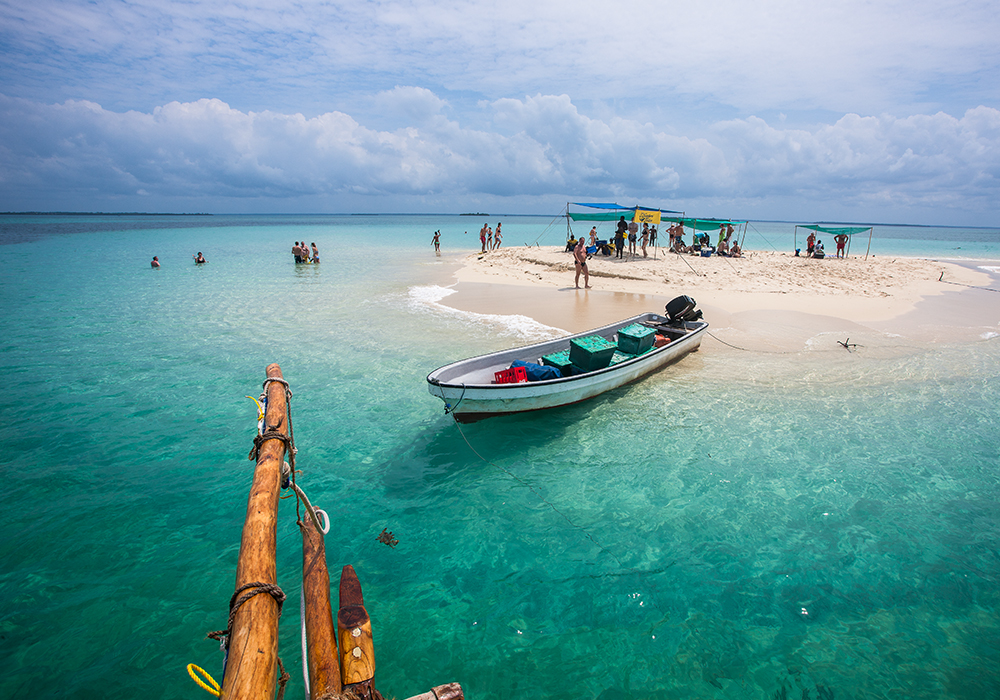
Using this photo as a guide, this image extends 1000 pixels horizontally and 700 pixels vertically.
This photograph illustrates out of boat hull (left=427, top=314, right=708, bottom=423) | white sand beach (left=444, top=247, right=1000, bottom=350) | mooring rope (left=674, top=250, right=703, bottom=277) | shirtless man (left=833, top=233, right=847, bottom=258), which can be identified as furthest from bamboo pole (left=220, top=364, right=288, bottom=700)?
shirtless man (left=833, top=233, right=847, bottom=258)

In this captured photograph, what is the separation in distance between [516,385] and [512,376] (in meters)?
0.75

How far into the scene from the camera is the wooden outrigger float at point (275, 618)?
2381mm

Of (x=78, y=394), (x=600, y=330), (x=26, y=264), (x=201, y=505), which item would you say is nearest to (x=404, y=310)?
(x=600, y=330)

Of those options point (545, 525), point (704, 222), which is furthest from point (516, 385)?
point (704, 222)

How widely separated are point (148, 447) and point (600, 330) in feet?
35.3

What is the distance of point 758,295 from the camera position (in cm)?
2194

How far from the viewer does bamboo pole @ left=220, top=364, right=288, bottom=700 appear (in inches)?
89.7

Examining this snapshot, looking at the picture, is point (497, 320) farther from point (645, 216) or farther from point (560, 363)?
point (645, 216)

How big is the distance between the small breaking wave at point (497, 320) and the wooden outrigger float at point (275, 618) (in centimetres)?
1104

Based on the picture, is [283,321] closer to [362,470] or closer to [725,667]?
[362,470]

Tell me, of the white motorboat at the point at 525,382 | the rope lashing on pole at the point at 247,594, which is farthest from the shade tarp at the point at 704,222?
the rope lashing on pole at the point at 247,594

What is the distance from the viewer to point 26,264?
32250 millimetres

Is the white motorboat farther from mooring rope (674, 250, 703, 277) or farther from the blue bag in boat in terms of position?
mooring rope (674, 250, 703, 277)

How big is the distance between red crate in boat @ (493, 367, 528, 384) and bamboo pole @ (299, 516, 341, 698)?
16.9ft
